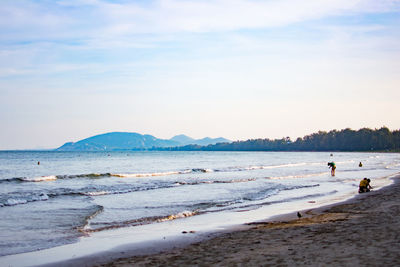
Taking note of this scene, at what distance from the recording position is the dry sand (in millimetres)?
7863

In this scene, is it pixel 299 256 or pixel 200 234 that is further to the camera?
pixel 200 234

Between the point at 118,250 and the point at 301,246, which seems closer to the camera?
the point at 301,246

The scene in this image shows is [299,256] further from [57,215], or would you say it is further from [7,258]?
[57,215]

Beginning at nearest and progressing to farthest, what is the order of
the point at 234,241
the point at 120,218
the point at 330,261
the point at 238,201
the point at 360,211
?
the point at 330,261
the point at 234,241
the point at 360,211
the point at 120,218
the point at 238,201

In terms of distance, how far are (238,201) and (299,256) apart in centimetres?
1339

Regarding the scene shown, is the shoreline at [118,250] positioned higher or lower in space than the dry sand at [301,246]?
lower

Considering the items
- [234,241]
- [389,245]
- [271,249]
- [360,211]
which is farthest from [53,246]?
[360,211]

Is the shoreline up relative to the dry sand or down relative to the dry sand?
down

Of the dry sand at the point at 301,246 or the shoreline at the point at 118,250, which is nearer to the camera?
the dry sand at the point at 301,246

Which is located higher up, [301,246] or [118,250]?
[301,246]

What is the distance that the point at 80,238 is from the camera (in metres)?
→ 12.1

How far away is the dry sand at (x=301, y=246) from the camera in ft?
25.8

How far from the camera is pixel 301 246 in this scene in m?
9.18

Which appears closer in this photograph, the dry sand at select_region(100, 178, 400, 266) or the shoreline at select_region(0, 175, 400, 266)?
the dry sand at select_region(100, 178, 400, 266)
